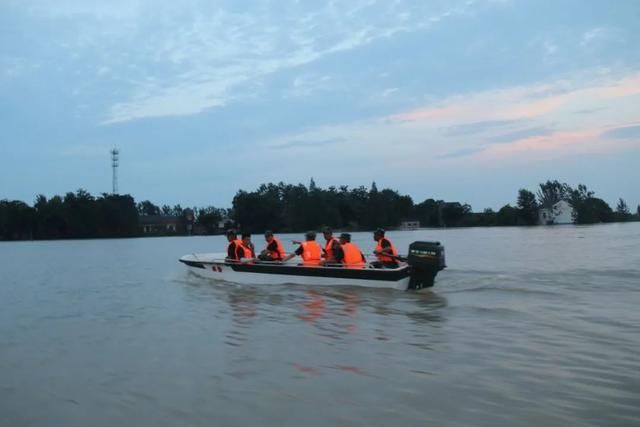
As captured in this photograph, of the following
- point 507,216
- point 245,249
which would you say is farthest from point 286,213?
point 245,249

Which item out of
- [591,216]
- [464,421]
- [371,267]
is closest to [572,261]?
[371,267]

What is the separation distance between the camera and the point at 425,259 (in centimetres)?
1325

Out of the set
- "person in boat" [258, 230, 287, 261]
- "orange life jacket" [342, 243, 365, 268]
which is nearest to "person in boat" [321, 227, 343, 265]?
"orange life jacket" [342, 243, 365, 268]

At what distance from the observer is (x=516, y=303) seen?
476 inches

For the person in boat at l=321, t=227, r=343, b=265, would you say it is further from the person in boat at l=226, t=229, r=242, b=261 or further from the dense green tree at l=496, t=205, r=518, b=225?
the dense green tree at l=496, t=205, r=518, b=225

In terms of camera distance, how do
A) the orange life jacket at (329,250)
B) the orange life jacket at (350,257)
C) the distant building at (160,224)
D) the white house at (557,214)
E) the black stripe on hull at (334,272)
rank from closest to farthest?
the black stripe on hull at (334,272), the orange life jacket at (350,257), the orange life jacket at (329,250), the distant building at (160,224), the white house at (557,214)

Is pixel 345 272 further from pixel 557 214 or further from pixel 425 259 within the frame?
pixel 557 214

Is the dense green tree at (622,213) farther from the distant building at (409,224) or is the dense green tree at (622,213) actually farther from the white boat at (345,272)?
the white boat at (345,272)

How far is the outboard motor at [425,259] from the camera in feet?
43.3

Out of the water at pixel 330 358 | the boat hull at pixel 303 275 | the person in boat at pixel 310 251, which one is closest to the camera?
the water at pixel 330 358

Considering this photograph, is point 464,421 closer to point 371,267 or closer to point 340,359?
point 340,359

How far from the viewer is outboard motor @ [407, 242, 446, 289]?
13.2m

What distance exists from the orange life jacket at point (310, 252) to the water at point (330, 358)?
0.95m

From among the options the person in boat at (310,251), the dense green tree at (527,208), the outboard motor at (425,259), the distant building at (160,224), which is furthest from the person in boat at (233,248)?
the dense green tree at (527,208)
